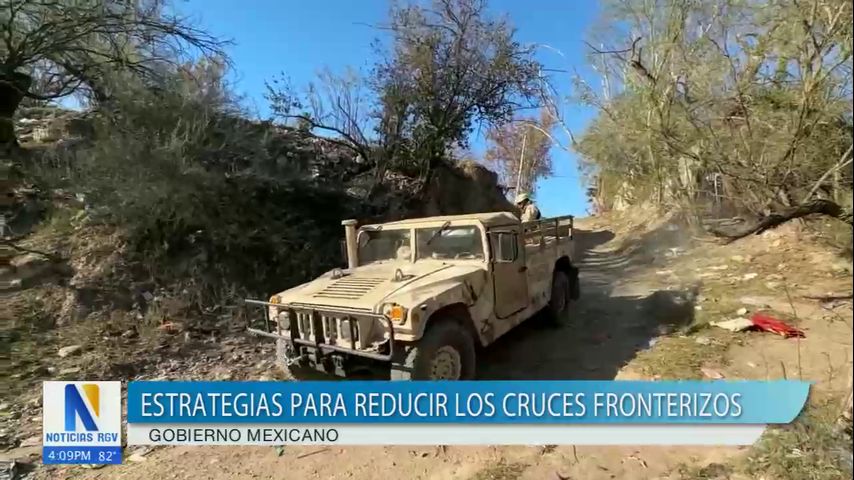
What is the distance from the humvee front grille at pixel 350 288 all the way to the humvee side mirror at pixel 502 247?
99 cm

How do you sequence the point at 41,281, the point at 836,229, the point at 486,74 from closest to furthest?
the point at 836,229, the point at 41,281, the point at 486,74

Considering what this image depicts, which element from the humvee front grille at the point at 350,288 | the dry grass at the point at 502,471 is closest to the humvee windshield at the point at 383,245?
the humvee front grille at the point at 350,288

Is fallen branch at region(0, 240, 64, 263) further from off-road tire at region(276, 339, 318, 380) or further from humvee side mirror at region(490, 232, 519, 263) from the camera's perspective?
humvee side mirror at region(490, 232, 519, 263)

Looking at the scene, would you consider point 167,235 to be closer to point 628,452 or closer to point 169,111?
point 169,111

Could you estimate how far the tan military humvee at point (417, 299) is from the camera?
332cm

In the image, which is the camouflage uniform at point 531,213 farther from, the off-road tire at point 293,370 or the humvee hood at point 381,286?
the off-road tire at point 293,370

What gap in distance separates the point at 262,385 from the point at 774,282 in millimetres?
6048

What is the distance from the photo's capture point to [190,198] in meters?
5.79

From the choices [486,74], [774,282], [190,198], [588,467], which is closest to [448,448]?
[588,467]

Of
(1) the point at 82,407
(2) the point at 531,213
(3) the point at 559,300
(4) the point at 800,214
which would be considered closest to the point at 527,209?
(2) the point at 531,213

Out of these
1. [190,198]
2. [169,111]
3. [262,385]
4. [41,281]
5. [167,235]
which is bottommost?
[262,385]

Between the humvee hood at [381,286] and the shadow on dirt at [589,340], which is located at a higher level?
the humvee hood at [381,286]

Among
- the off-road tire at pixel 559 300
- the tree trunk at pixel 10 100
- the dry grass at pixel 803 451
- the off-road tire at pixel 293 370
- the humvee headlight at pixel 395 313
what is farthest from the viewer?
the tree trunk at pixel 10 100

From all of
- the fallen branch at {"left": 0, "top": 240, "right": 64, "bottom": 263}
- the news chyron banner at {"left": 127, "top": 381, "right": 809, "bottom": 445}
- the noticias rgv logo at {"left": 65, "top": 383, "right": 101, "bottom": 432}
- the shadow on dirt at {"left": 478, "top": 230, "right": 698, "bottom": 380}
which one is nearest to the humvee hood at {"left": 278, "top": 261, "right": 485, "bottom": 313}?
the news chyron banner at {"left": 127, "top": 381, "right": 809, "bottom": 445}
